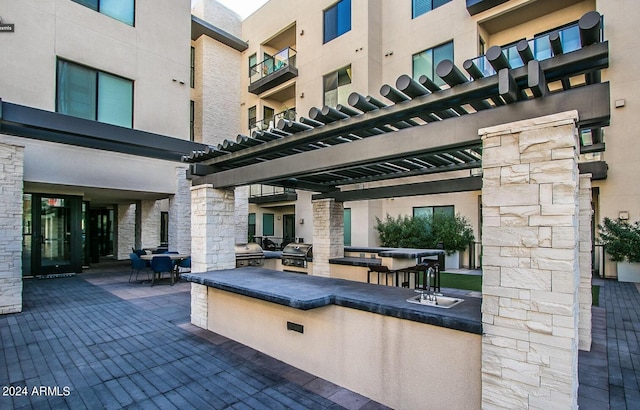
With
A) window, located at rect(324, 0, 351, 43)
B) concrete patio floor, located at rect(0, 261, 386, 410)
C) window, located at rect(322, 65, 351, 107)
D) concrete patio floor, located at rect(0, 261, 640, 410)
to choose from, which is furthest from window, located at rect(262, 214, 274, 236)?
concrete patio floor, located at rect(0, 261, 386, 410)

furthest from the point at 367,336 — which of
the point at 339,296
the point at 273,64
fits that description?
the point at 273,64

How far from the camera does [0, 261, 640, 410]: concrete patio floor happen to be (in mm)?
3227

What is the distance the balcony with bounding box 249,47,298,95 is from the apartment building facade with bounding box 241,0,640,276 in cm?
5

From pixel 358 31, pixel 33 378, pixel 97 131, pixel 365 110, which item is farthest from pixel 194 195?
pixel 358 31

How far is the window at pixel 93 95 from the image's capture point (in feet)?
29.6

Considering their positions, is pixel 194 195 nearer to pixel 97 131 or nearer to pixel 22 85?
pixel 97 131

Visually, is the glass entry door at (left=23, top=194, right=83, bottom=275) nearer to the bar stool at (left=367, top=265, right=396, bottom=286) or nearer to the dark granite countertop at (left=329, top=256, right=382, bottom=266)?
the dark granite countertop at (left=329, top=256, right=382, bottom=266)

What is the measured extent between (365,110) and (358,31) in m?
11.5

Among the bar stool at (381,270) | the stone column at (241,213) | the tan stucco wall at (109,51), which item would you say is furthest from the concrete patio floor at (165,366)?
the stone column at (241,213)

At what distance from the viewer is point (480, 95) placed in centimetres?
268

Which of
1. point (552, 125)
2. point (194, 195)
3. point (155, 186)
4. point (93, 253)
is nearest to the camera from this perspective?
point (552, 125)

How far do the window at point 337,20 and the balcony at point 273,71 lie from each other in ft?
7.28

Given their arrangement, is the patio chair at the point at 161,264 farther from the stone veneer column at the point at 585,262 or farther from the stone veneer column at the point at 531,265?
the stone veneer column at the point at 585,262

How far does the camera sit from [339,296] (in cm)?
358
